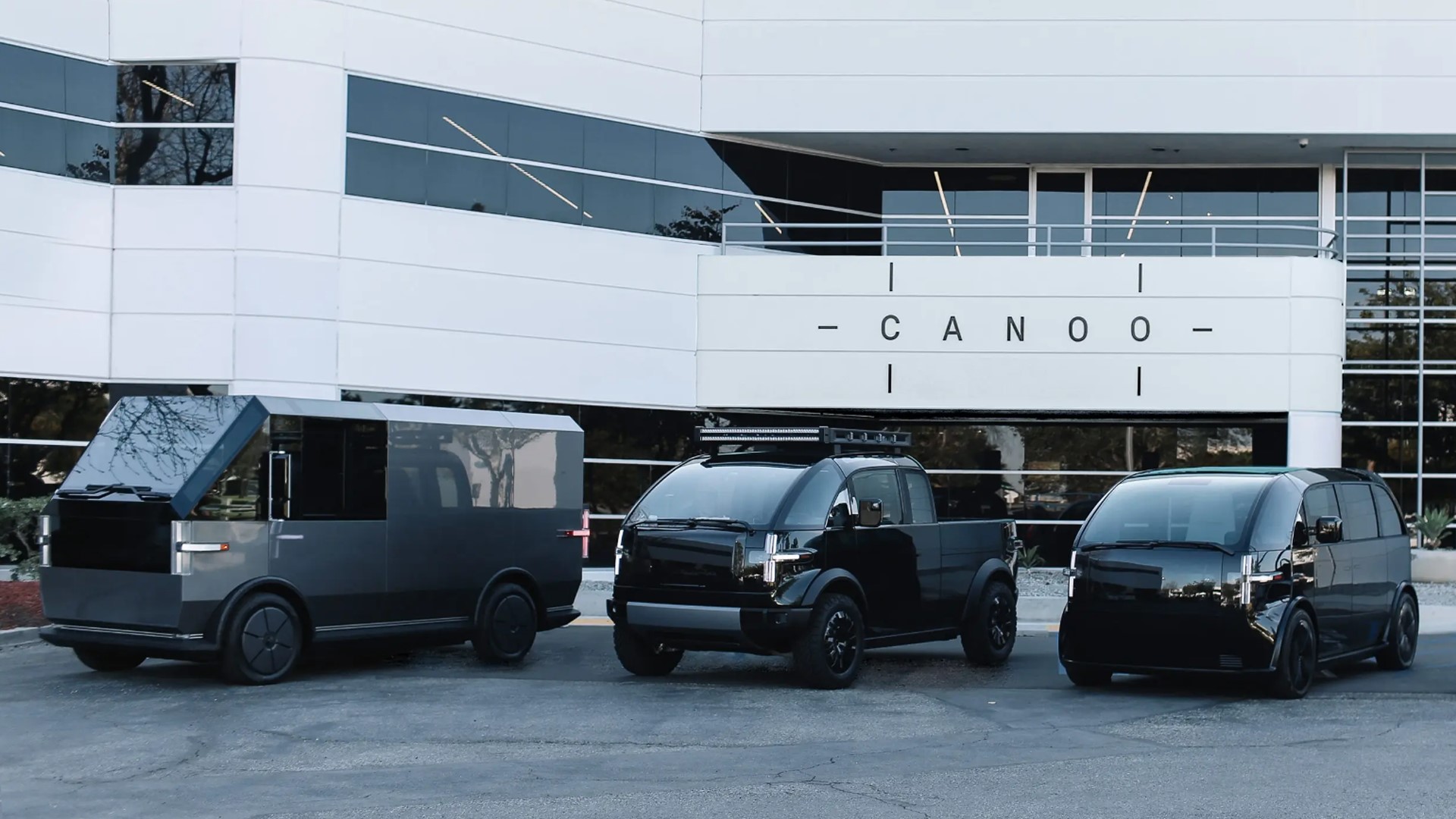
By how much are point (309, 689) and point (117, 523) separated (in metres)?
1.95

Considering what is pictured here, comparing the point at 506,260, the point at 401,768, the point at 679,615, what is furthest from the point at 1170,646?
the point at 506,260

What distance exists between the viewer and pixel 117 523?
40.9 ft

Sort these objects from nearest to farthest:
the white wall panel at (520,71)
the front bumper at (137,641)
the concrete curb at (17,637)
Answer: the front bumper at (137,641), the concrete curb at (17,637), the white wall panel at (520,71)

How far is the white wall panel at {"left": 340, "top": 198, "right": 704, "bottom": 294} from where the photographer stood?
2200 cm

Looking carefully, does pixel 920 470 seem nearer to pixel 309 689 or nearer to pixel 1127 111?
pixel 309 689

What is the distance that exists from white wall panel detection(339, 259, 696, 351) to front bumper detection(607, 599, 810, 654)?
10.4 m

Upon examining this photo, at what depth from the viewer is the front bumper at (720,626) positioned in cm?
1227

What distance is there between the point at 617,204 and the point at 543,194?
3.90ft

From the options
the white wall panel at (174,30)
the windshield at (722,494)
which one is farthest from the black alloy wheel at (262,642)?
the white wall panel at (174,30)

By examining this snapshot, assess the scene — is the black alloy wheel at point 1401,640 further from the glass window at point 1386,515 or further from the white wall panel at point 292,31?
the white wall panel at point 292,31

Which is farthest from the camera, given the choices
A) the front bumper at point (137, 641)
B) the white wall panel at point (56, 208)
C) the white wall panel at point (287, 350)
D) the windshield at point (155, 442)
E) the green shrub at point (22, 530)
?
the white wall panel at point (287, 350)

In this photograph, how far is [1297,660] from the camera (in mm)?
12094

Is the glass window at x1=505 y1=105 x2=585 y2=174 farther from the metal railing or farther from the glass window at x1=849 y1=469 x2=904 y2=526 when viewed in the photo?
the glass window at x1=849 y1=469 x2=904 y2=526

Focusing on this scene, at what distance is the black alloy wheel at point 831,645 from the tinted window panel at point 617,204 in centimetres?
1193
